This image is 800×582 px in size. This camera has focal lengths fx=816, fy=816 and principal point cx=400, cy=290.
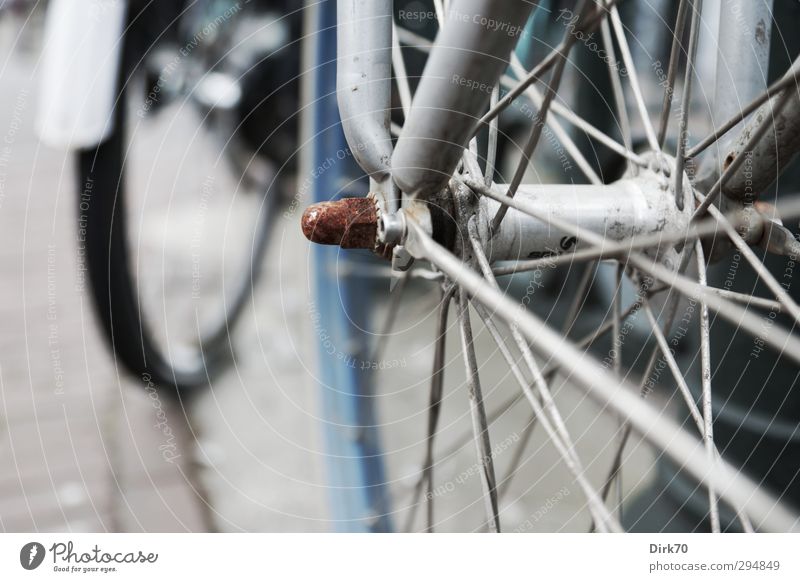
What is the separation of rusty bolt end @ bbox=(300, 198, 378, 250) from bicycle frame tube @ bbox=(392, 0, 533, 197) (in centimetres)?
3

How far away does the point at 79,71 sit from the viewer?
0.50m

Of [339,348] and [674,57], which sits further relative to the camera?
[339,348]

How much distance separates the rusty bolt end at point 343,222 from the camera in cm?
33

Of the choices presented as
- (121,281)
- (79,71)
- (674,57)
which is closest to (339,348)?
(121,281)

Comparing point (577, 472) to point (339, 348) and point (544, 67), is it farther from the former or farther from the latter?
point (339, 348)

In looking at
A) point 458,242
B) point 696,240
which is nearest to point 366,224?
point 458,242

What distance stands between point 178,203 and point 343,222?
40 centimetres

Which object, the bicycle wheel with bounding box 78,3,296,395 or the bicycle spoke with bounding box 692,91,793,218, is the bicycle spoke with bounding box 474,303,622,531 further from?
the bicycle wheel with bounding box 78,3,296,395

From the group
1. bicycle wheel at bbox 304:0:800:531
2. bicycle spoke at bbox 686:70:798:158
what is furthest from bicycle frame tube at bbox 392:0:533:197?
bicycle spoke at bbox 686:70:798:158

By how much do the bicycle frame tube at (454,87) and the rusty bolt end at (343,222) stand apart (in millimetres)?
27

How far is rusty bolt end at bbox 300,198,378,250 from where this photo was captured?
33cm

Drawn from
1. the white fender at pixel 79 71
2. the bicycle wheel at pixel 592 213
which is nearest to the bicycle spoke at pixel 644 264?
the bicycle wheel at pixel 592 213
